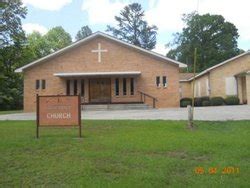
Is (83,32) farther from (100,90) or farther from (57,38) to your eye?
(100,90)

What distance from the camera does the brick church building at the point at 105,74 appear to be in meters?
33.1

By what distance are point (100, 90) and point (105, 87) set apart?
52 centimetres

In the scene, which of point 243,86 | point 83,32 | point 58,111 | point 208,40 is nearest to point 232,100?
point 243,86

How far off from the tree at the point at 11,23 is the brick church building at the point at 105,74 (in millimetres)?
15335

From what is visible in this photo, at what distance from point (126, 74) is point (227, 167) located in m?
25.7

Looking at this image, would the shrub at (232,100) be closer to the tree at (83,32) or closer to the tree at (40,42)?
the tree at (40,42)

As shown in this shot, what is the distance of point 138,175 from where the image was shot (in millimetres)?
6871

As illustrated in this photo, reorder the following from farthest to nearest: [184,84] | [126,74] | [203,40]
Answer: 1. [203,40]
2. [184,84]
3. [126,74]

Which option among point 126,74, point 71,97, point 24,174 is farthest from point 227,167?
point 126,74

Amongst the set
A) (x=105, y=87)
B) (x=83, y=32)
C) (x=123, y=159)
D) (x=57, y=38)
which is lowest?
(x=123, y=159)

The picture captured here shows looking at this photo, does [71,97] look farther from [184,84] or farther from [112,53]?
[184,84]

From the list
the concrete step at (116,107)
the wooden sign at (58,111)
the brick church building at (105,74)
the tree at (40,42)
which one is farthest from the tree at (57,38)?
the wooden sign at (58,111)

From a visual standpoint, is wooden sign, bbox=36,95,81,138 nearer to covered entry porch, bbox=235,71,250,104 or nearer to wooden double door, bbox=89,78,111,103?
wooden double door, bbox=89,78,111,103

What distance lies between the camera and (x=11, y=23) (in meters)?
47.8
